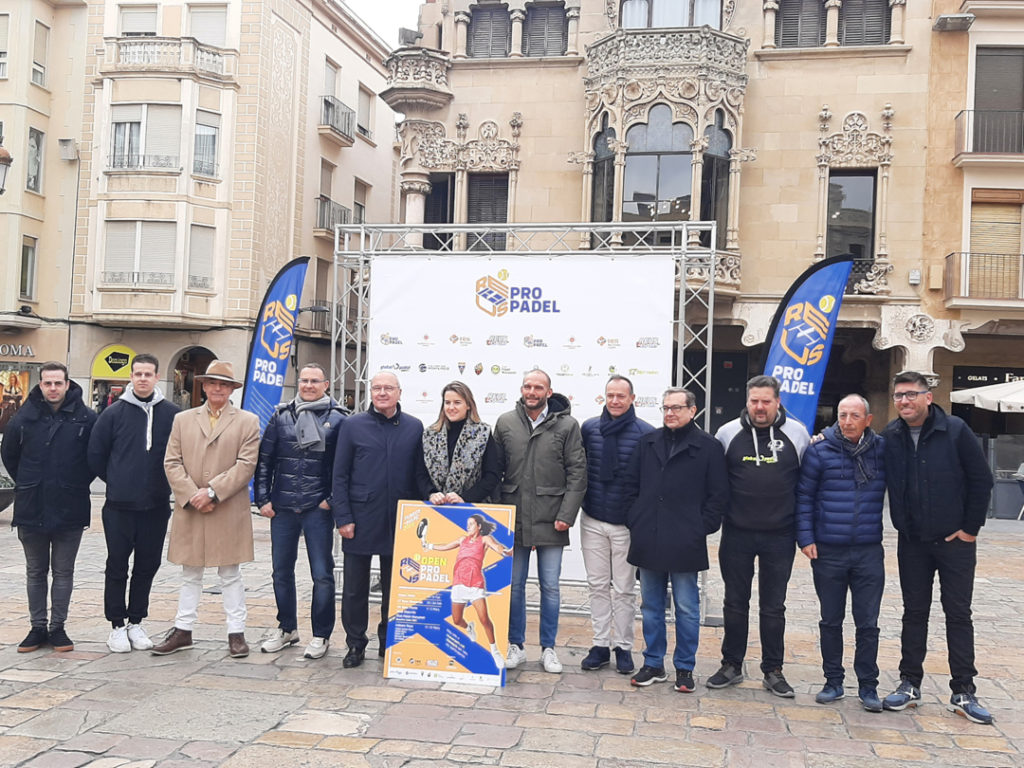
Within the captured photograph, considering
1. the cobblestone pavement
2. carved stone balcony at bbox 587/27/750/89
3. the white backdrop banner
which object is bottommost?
the cobblestone pavement

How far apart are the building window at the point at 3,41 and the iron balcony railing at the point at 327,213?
340 inches

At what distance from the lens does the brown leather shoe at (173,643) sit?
21.6 ft

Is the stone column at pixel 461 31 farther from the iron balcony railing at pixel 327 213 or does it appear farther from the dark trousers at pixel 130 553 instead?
the dark trousers at pixel 130 553

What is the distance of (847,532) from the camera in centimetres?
590

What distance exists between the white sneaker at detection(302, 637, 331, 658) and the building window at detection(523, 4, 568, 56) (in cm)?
1672

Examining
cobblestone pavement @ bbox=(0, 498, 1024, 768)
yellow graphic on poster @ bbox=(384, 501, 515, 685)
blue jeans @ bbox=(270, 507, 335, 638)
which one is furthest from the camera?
blue jeans @ bbox=(270, 507, 335, 638)

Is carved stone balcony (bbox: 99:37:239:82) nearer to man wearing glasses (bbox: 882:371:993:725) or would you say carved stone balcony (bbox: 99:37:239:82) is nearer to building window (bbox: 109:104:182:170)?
building window (bbox: 109:104:182:170)

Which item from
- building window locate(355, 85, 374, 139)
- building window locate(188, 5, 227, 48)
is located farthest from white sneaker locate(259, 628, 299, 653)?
building window locate(355, 85, 374, 139)

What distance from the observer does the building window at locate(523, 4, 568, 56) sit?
68.2 ft

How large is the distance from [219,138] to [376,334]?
18.6 m

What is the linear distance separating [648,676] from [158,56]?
23271 millimetres

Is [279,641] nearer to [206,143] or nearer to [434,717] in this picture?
[434,717]

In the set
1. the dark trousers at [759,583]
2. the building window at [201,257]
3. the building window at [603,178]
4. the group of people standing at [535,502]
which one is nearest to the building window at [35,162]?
the building window at [201,257]

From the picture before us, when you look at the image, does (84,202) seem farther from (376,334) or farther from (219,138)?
(376,334)
